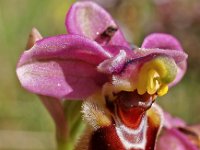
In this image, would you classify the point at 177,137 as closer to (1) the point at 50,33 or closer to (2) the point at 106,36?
(2) the point at 106,36

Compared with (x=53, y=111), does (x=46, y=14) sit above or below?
below

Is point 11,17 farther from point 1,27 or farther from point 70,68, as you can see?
point 70,68

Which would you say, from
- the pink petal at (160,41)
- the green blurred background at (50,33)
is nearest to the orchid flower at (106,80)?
the pink petal at (160,41)

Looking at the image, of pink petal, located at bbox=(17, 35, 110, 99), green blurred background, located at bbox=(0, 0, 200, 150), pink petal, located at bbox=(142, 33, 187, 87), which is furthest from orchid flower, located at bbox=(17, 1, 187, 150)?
green blurred background, located at bbox=(0, 0, 200, 150)

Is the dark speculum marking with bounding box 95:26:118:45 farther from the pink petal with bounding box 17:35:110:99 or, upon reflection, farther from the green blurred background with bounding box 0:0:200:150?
the green blurred background with bounding box 0:0:200:150

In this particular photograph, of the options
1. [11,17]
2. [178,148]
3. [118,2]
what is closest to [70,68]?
[178,148]

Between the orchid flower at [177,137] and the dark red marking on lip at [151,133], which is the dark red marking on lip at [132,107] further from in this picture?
the orchid flower at [177,137]
